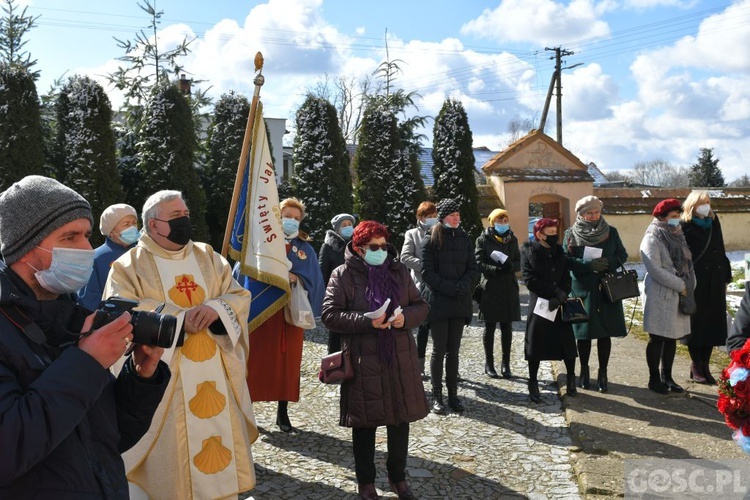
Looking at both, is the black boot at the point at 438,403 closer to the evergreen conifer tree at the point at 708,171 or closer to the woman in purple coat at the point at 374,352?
the woman in purple coat at the point at 374,352

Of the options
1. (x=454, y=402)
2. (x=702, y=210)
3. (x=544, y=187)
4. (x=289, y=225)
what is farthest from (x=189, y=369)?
(x=544, y=187)

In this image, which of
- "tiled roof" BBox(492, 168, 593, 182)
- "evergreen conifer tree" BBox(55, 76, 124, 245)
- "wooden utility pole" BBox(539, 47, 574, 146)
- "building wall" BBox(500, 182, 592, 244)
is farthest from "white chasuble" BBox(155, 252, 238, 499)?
"wooden utility pole" BBox(539, 47, 574, 146)

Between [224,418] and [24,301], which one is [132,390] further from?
[224,418]

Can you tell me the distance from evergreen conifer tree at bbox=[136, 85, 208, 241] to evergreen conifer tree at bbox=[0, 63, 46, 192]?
1877 millimetres

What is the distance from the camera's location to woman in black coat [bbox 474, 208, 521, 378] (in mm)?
7043

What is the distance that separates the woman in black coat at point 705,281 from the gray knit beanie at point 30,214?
6.49 meters

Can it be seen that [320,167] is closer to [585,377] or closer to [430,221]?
[430,221]

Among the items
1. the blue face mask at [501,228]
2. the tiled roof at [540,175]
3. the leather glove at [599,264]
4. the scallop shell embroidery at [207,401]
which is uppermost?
the tiled roof at [540,175]

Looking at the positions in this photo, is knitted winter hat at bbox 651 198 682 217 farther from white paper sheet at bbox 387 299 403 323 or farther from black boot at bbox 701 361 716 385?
white paper sheet at bbox 387 299 403 323

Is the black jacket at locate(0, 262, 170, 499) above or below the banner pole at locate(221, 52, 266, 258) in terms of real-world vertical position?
below

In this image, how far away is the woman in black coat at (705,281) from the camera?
6789mm

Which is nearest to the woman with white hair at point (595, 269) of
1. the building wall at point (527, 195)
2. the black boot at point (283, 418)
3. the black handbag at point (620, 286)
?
the black handbag at point (620, 286)

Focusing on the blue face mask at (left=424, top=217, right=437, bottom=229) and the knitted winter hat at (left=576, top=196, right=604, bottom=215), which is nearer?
the knitted winter hat at (left=576, top=196, right=604, bottom=215)

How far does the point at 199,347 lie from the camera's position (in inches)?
144
